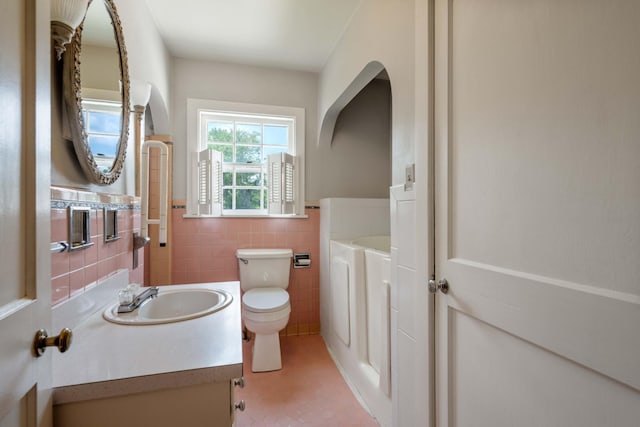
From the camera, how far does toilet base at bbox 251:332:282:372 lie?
1986 mm

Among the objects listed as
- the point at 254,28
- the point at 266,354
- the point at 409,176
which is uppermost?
the point at 254,28

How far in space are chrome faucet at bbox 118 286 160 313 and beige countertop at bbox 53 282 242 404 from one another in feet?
0.32

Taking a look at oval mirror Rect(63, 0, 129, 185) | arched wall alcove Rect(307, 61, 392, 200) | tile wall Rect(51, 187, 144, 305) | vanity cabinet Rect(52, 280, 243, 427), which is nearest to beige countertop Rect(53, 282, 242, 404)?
vanity cabinet Rect(52, 280, 243, 427)

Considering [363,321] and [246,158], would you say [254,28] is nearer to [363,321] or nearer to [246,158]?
[246,158]

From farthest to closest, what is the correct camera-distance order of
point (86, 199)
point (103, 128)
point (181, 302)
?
point (181, 302)
point (103, 128)
point (86, 199)

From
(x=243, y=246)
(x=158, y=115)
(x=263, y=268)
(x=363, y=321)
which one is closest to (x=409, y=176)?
(x=363, y=321)

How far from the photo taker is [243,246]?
8.02 feet

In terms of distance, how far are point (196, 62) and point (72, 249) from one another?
203 cm

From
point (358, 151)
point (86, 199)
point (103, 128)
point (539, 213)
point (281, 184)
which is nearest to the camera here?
point (539, 213)

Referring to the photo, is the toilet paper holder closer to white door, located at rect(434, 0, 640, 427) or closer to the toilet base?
the toilet base

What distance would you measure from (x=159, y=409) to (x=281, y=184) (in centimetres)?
186

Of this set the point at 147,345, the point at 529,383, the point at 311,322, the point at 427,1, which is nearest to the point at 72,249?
the point at 147,345

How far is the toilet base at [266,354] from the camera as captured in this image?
1986mm

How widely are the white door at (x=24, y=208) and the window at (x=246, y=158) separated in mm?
1779
